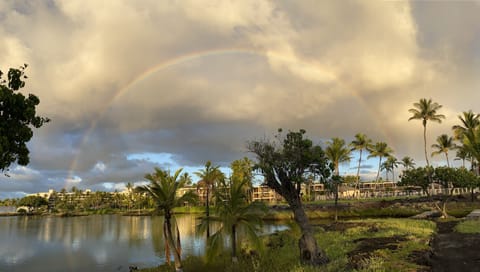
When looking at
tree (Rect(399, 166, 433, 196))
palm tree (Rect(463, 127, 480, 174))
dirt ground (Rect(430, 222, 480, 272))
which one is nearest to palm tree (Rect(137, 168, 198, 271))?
dirt ground (Rect(430, 222, 480, 272))

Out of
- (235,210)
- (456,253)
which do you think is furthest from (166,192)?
(456,253)

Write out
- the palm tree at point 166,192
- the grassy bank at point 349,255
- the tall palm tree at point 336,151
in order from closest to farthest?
the grassy bank at point 349,255
the palm tree at point 166,192
the tall palm tree at point 336,151

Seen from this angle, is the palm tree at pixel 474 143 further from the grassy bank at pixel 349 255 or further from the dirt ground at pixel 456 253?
the dirt ground at pixel 456 253

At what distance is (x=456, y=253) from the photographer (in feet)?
66.0

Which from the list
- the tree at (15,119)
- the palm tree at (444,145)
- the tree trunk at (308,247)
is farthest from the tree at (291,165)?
the palm tree at (444,145)

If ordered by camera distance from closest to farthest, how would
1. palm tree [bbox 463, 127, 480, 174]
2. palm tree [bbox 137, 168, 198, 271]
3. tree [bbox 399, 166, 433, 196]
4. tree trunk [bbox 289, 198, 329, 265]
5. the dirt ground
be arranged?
the dirt ground
tree trunk [bbox 289, 198, 329, 265]
palm tree [bbox 137, 168, 198, 271]
tree [bbox 399, 166, 433, 196]
palm tree [bbox 463, 127, 480, 174]

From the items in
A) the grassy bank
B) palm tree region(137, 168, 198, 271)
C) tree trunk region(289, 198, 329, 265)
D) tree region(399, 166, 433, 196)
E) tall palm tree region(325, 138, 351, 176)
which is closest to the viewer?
the grassy bank

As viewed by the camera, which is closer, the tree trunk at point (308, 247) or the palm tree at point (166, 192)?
the tree trunk at point (308, 247)

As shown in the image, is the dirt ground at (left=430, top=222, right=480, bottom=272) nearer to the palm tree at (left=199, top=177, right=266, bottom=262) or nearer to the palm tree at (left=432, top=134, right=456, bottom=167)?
the palm tree at (left=199, top=177, right=266, bottom=262)

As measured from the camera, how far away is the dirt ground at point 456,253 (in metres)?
16.8

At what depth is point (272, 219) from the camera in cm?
8050

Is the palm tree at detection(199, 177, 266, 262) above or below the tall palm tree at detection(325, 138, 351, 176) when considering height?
below

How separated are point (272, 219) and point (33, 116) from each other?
67641 mm

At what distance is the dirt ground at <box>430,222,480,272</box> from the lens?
55.2 feet
